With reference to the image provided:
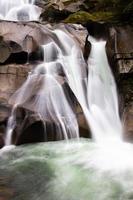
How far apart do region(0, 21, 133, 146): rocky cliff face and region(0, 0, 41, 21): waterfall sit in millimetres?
5492

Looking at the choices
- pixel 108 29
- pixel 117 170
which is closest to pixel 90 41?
pixel 108 29

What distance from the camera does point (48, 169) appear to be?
7574mm

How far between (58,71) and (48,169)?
173 inches

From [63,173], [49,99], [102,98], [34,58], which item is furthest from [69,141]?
[34,58]

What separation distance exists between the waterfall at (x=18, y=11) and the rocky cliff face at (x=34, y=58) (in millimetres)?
5492

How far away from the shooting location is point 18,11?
1912cm

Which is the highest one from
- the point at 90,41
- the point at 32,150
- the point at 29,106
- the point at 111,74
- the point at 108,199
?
the point at 90,41

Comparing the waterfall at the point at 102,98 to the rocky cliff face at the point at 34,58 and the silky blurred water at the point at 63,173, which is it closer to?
the rocky cliff face at the point at 34,58

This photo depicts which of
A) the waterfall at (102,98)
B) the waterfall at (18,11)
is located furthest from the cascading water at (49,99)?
the waterfall at (18,11)

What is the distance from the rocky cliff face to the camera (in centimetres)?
950

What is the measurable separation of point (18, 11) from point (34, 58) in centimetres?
803

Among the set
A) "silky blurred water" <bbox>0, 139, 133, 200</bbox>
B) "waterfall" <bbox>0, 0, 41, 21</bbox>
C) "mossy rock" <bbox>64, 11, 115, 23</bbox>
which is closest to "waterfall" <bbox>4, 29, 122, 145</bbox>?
"silky blurred water" <bbox>0, 139, 133, 200</bbox>

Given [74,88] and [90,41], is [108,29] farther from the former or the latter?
[74,88]

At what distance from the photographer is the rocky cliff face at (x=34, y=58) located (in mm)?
9500
